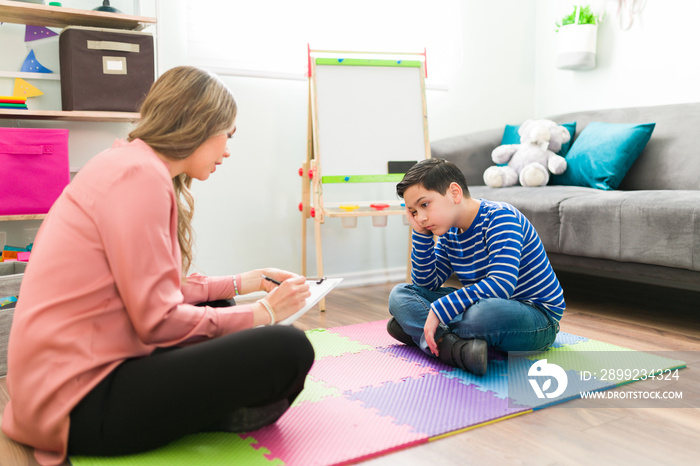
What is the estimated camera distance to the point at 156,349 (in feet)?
3.61

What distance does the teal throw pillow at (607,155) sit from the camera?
8.69ft

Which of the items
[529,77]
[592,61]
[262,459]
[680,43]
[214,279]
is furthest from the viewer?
[529,77]

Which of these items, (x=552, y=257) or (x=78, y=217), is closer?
(x=78, y=217)

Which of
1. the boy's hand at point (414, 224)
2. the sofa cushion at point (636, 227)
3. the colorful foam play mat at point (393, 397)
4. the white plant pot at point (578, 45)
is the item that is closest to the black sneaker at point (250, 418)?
Answer: the colorful foam play mat at point (393, 397)

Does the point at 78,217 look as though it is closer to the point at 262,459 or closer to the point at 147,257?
the point at 147,257

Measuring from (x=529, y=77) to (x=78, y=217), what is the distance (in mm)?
3297

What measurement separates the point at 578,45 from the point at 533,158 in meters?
0.83

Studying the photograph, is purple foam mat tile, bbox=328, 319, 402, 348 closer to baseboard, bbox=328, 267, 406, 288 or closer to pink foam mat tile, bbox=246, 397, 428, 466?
pink foam mat tile, bbox=246, 397, 428, 466

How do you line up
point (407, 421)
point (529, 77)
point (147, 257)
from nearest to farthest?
1. point (147, 257)
2. point (407, 421)
3. point (529, 77)

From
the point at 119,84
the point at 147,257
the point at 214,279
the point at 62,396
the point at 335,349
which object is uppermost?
the point at 119,84

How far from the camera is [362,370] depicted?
162cm

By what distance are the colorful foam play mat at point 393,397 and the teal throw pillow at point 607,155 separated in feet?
3.29

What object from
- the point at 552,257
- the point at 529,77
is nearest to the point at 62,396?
the point at 552,257

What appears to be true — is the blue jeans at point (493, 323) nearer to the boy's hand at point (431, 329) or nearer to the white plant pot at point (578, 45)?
the boy's hand at point (431, 329)
